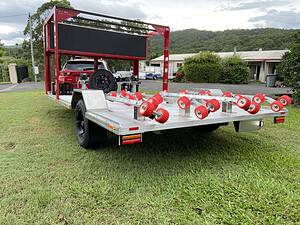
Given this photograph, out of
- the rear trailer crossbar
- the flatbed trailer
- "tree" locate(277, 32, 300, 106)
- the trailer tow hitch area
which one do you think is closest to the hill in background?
"tree" locate(277, 32, 300, 106)

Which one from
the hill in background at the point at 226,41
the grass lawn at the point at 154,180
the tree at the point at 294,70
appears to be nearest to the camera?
the grass lawn at the point at 154,180

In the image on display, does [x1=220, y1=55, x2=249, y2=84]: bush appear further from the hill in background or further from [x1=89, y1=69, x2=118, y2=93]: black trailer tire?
[x1=89, y1=69, x2=118, y2=93]: black trailer tire

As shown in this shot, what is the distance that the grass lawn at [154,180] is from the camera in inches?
90.5

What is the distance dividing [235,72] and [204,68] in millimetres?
3083

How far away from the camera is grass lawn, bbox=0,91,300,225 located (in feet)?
7.54

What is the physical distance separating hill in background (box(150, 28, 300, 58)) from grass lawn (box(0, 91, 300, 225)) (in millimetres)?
31371

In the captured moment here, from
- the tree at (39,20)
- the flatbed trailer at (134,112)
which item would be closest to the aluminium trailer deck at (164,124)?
the flatbed trailer at (134,112)

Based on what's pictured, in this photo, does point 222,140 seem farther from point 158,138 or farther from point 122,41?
point 122,41

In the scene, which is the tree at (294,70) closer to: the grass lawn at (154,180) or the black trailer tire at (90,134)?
the grass lawn at (154,180)

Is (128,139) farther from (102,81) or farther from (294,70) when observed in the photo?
(294,70)

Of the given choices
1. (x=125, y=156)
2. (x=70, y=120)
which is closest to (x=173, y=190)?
(x=125, y=156)

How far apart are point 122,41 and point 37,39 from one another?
26854 millimetres

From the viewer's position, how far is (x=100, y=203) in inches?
98.0

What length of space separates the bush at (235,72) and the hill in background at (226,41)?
11.8 metres
